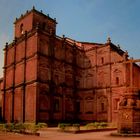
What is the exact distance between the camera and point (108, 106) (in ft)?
154

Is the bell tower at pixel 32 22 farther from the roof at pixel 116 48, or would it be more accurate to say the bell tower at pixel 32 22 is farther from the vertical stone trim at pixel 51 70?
the roof at pixel 116 48

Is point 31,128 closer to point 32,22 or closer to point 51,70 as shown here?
point 51,70

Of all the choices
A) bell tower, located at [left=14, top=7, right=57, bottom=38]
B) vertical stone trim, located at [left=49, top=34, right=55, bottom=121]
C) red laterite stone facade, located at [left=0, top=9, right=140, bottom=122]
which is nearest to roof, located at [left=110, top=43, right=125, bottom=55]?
red laterite stone facade, located at [left=0, top=9, right=140, bottom=122]

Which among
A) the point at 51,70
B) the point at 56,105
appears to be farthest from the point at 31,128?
the point at 51,70

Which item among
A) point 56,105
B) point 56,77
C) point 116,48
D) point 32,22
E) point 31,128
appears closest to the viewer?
point 31,128

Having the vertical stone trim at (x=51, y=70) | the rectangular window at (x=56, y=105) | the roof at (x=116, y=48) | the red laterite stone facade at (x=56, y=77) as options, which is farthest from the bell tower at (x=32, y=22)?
the rectangular window at (x=56, y=105)

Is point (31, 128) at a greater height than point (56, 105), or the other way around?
point (56, 105)

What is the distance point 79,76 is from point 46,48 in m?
9.59

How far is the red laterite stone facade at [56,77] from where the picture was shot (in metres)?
43.8

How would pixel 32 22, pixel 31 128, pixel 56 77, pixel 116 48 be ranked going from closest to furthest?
pixel 31 128
pixel 56 77
pixel 32 22
pixel 116 48

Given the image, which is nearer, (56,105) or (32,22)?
(56,105)

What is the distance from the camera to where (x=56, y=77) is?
46.5m

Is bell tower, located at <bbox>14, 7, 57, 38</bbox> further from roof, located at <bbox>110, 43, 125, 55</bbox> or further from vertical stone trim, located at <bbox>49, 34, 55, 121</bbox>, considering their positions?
roof, located at <bbox>110, 43, 125, 55</bbox>

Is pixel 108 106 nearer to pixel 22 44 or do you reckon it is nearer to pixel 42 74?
pixel 42 74
